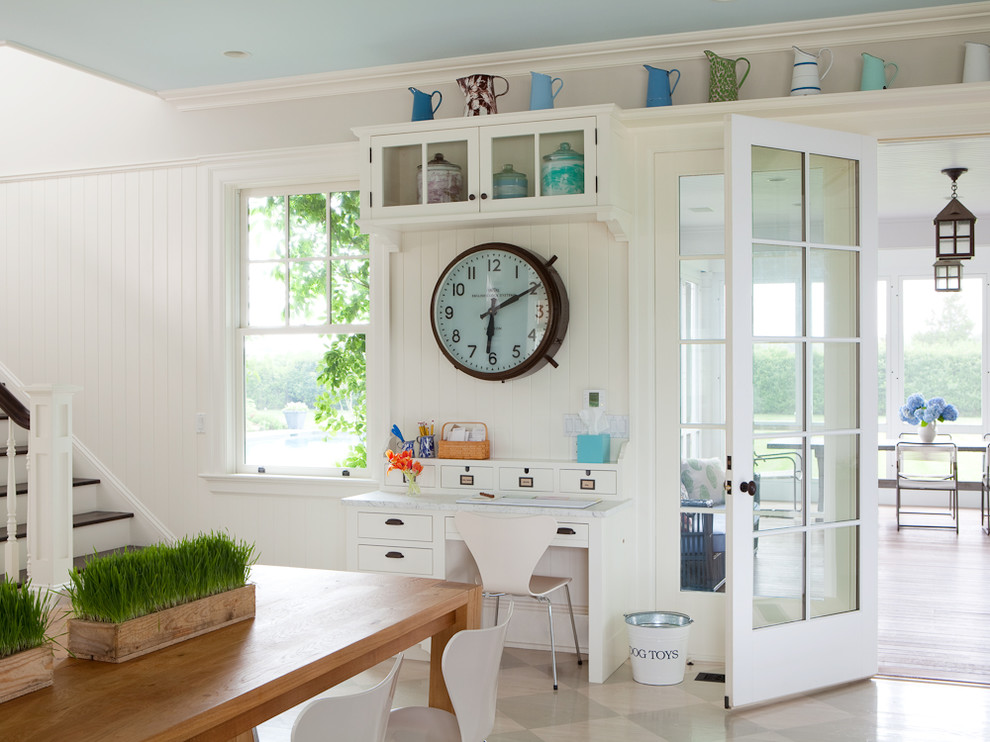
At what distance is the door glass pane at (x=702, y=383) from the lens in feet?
13.9

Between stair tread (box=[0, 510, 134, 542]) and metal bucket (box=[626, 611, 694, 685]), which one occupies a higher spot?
stair tread (box=[0, 510, 134, 542])

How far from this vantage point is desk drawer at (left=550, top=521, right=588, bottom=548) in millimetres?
3953

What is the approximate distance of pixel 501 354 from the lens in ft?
14.6

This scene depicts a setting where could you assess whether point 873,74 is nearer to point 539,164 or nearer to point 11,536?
point 539,164

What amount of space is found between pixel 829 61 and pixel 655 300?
4.11 ft

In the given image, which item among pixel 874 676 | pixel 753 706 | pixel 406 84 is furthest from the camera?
pixel 406 84

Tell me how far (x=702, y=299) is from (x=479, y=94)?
1.37 meters

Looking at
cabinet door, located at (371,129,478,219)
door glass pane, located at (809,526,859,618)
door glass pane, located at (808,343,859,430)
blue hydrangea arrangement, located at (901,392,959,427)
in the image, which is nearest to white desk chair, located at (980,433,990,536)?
blue hydrangea arrangement, located at (901,392,959,427)

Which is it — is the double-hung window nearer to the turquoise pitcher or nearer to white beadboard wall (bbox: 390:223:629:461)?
white beadboard wall (bbox: 390:223:629:461)

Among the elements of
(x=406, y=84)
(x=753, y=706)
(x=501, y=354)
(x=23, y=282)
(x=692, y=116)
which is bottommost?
(x=753, y=706)

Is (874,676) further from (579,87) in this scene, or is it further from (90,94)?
(90,94)

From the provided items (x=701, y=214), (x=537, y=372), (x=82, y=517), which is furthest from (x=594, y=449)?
(x=82, y=517)

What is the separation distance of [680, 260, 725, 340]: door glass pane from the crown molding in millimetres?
948

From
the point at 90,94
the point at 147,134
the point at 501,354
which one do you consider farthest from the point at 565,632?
the point at 90,94
